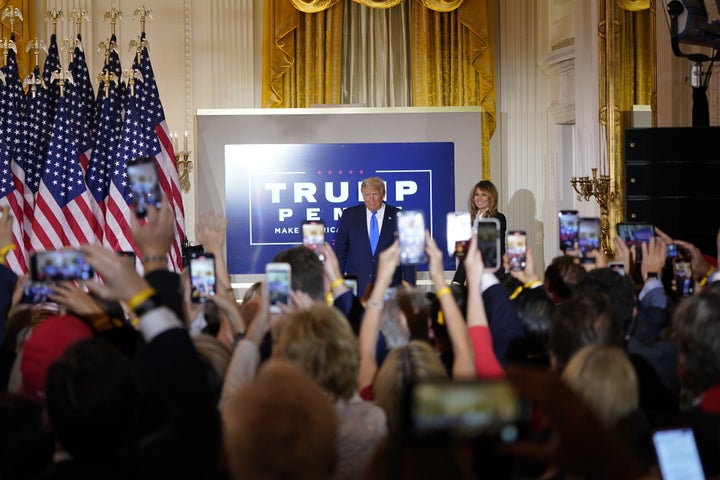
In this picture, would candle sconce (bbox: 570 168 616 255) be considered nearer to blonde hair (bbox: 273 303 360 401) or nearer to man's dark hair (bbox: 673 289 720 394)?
man's dark hair (bbox: 673 289 720 394)

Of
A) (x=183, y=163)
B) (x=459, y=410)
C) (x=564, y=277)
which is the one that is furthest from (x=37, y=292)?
(x=183, y=163)

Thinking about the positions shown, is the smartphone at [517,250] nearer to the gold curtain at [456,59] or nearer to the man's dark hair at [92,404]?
the man's dark hair at [92,404]

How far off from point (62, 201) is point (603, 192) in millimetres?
4195

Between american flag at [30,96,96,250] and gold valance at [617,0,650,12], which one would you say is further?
gold valance at [617,0,650,12]

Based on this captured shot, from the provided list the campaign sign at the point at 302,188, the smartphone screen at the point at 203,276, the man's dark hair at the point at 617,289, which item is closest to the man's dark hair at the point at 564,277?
the man's dark hair at the point at 617,289

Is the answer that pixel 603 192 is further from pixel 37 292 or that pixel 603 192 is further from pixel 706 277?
pixel 37 292

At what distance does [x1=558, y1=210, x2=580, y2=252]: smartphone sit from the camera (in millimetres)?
4625

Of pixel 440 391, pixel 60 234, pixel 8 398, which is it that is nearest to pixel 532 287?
pixel 8 398

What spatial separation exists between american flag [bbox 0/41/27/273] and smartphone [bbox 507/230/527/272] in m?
4.58

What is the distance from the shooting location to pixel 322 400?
5.52 feet

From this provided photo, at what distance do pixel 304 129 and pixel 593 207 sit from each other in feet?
8.67

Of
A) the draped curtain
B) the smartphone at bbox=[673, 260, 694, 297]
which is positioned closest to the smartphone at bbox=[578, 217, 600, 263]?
the smartphone at bbox=[673, 260, 694, 297]

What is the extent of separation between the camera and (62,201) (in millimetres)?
7957

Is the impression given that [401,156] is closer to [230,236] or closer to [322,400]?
[230,236]
